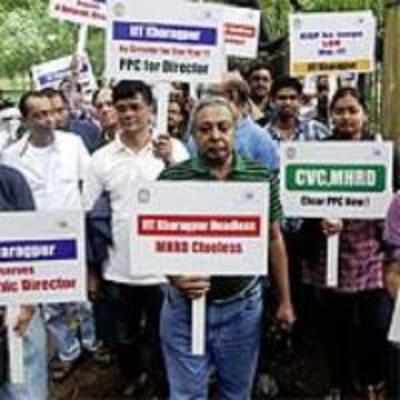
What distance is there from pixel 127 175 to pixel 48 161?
90cm

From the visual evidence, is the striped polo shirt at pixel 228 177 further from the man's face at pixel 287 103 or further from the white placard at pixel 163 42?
the man's face at pixel 287 103

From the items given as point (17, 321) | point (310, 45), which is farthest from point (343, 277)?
point (310, 45)

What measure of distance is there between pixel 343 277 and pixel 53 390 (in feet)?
7.13

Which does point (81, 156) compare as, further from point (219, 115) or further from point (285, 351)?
point (219, 115)

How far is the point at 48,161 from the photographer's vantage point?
6.89 meters

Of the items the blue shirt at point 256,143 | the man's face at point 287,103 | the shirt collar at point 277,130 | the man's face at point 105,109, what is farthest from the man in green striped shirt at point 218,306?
the man's face at point 105,109

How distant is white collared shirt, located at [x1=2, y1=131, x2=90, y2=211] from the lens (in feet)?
22.4

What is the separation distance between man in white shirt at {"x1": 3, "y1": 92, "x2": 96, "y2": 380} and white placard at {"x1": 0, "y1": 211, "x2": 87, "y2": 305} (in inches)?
78.7

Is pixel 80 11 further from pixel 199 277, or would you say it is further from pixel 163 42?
pixel 199 277

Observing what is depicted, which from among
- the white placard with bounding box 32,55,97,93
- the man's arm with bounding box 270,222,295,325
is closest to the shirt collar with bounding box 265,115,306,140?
the man's arm with bounding box 270,222,295,325

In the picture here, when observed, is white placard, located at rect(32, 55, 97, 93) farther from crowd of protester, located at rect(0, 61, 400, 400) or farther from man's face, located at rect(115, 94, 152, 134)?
man's face, located at rect(115, 94, 152, 134)

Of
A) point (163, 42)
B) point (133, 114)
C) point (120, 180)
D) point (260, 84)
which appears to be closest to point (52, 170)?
point (120, 180)

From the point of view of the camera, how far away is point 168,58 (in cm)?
616

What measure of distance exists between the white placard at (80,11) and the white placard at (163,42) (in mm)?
3167
